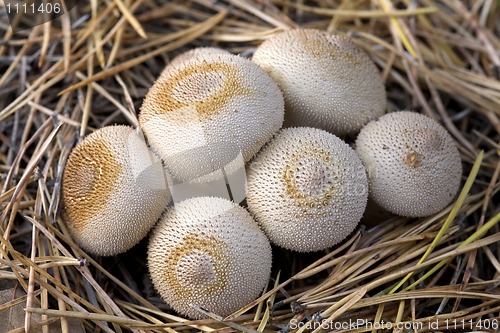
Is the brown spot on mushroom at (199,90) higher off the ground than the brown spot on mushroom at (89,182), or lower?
higher

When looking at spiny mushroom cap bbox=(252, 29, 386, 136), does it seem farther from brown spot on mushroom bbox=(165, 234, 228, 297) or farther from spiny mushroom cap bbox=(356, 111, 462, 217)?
brown spot on mushroom bbox=(165, 234, 228, 297)

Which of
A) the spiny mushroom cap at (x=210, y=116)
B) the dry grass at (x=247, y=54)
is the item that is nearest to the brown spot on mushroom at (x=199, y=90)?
the spiny mushroom cap at (x=210, y=116)

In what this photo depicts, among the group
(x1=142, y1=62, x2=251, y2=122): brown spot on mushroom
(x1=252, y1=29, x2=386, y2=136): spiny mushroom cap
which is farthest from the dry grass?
(x1=252, y1=29, x2=386, y2=136): spiny mushroom cap

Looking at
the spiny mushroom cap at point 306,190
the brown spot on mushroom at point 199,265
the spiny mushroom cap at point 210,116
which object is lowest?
the brown spot on mushroom at point 199,265

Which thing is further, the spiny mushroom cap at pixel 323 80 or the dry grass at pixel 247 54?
the spiny mushroom cap at pixel 323 80

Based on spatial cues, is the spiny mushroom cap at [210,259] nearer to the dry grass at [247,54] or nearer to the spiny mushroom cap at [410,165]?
the dry grass at [247,54]

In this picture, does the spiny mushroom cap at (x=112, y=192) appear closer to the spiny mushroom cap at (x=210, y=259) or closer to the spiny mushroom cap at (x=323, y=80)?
the spiny mushroom cap at (x=210, y=259)

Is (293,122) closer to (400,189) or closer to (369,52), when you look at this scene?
(400,189)

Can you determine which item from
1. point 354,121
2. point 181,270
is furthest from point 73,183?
point 354,121
